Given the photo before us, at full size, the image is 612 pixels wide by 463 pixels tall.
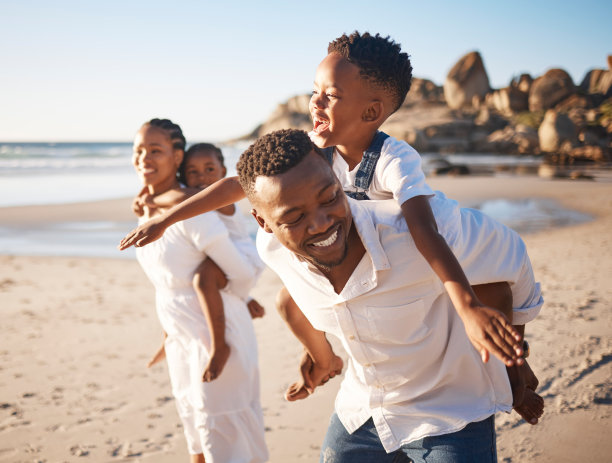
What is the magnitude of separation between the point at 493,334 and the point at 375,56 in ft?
4.82

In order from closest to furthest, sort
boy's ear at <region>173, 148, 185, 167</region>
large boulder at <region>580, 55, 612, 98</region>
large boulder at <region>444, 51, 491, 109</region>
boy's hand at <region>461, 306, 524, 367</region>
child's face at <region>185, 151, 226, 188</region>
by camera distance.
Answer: boy's hand at <region>461, 306, 524, 367</region> → boy's ear at <region>173, 148, 185, 167</region> → child's face at <region>185, 151, 226, 188</region> → large boulder at <region>580, 55, 612, 98</region> → large boulder at <region>444, 51, 491, 109</region>

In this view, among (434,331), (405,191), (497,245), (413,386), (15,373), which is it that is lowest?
(15,373)

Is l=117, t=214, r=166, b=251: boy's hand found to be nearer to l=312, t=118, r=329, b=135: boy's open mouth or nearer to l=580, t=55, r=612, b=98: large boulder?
l=312, t=118, r=329, b=135: boy's open mouth

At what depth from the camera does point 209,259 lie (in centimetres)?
343

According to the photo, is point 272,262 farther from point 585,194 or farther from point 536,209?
point 585,194

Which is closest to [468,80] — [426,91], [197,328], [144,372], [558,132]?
[426,91]

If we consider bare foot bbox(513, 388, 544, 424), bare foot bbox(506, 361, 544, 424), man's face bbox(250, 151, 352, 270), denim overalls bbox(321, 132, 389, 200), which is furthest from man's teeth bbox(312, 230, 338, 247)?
bare foot bbox(513, 388, 544, 424)

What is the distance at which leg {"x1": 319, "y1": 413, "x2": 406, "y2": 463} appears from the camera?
2.14 metres

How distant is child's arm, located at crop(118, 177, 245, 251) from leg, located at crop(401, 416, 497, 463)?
1340 millimetres

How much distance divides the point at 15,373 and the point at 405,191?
5476mm

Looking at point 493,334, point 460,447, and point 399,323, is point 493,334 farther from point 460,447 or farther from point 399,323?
point 460,447

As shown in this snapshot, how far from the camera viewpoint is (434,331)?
2.07m

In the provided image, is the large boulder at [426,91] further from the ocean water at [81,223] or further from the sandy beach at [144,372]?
the sandy beach at [144,372]

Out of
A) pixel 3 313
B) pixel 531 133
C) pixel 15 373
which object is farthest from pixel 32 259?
pixel 531 133
